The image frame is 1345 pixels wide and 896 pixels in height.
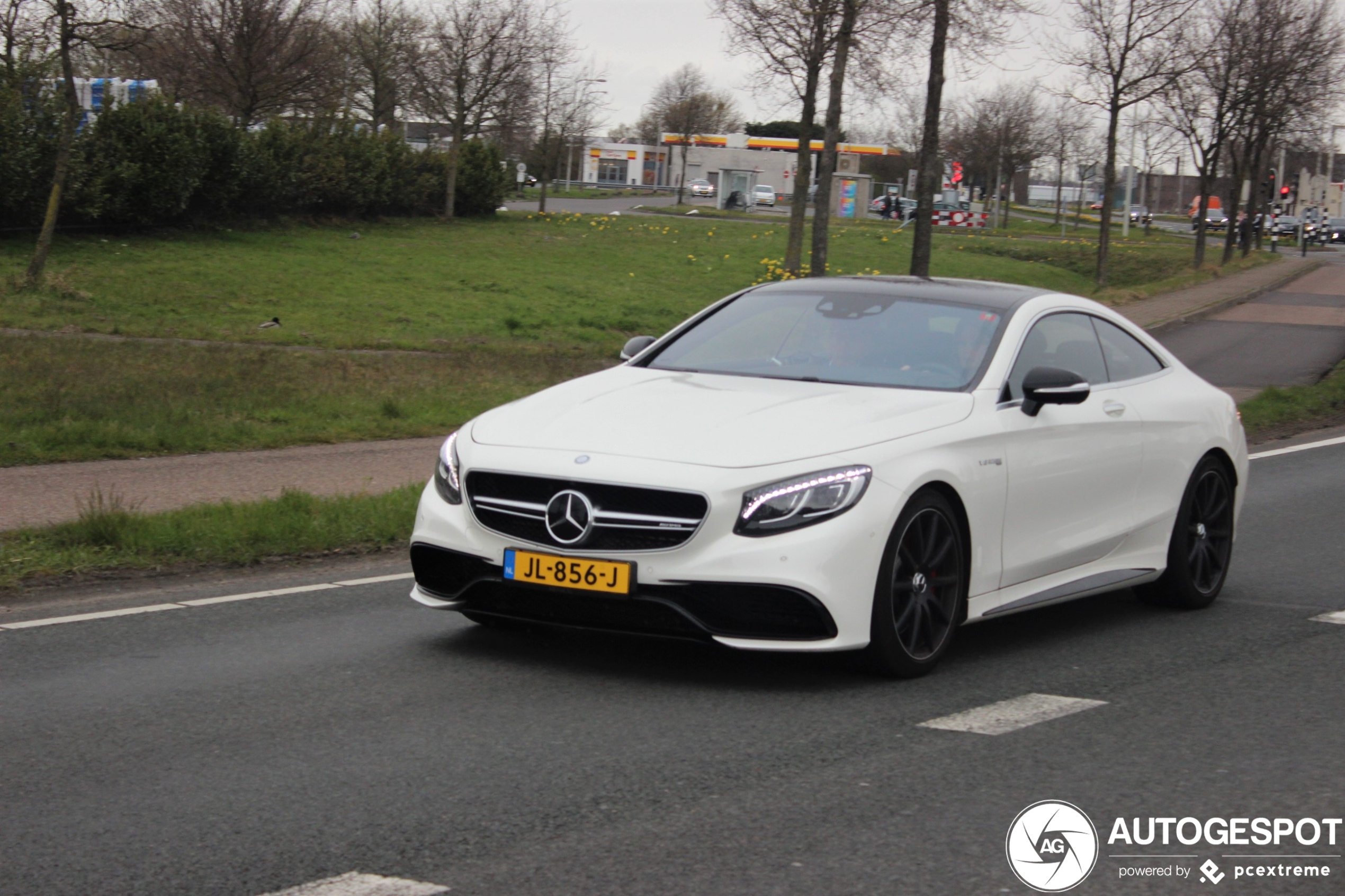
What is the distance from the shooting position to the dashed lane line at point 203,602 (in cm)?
706

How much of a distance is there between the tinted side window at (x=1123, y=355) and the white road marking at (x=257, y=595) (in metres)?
3.92

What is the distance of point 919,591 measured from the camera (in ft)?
19.8

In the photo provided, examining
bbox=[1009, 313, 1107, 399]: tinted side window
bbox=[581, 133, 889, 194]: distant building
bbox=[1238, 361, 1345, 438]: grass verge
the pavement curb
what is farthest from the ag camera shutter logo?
bbox=[581, 133, 889, 194]: distant building

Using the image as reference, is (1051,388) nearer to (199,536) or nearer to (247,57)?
(199,536)

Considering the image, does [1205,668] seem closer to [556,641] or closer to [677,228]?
[556,641]

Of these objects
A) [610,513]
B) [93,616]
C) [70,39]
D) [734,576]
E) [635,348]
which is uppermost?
[70,39]

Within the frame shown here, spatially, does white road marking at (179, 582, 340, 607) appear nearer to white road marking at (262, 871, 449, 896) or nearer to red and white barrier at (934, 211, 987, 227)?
white road marking at (262, 871, 449, 896)

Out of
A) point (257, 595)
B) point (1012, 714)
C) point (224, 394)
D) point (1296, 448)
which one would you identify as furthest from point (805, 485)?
point (1296, 448)

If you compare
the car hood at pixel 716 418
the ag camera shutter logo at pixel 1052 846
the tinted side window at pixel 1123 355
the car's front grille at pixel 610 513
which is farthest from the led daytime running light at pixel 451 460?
the tinted side window at pixel 1123 355

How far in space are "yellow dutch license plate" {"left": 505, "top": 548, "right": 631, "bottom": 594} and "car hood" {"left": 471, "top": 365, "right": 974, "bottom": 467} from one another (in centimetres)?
40

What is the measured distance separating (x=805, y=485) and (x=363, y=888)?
2.37 metres

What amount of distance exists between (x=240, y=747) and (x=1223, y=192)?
141 m

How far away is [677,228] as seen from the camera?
5575 centimetres

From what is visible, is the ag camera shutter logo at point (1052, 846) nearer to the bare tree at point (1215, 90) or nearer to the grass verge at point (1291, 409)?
the grass verge at point (1291, 409)
